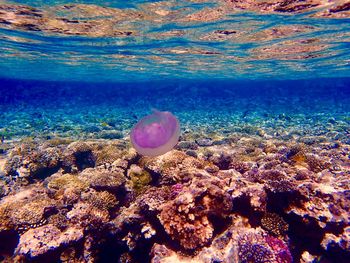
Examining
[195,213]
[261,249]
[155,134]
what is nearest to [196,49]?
[155,134]

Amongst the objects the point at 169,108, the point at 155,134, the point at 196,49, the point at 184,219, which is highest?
the point at 155,134

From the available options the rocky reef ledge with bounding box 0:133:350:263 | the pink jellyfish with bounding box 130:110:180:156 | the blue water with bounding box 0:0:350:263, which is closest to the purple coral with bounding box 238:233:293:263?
the rocky reef ledge with bounding box 0:133:350:263

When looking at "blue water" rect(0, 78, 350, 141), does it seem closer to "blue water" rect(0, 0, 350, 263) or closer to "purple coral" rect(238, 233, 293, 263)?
"blue water" rect(0, 0, 350, 263)

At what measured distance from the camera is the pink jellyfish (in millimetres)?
3662

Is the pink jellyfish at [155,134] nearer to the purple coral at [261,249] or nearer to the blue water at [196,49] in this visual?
the blue water at [196,49]

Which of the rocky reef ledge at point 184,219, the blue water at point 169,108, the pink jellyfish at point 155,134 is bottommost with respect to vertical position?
the blue water at point 169,108

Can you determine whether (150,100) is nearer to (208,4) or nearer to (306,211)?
(208,4)

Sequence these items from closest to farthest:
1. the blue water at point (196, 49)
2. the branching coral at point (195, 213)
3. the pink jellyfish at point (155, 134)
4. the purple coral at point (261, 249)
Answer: the purple coral at point (261, 249) → the pink jellyfish at point (155, 134) → the branching coral at point (195, 213) → the blue water at point (196, 49)

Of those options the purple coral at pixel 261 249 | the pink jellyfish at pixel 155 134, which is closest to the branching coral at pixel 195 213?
the purple coral at pixel 261 249

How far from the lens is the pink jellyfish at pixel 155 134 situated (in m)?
3.66

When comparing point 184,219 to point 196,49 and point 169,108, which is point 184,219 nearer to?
point 196,49

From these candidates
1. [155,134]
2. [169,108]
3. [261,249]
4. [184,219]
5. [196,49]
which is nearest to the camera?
[261,249]

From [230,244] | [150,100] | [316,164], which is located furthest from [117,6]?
[150,100]

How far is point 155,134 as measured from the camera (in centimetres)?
369
